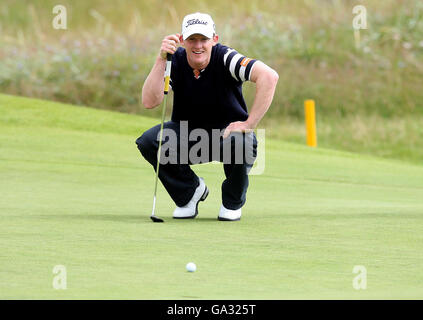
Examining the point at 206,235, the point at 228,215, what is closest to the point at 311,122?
the point at 228,215

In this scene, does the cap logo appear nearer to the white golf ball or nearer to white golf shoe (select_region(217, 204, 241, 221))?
white golf shoe (select_region(217, 204, 241, 221))

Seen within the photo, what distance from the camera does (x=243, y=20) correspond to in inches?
1000

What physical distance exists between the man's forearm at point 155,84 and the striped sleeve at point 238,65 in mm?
458

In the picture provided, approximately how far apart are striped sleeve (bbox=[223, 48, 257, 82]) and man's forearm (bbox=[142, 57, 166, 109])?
0.46 meters

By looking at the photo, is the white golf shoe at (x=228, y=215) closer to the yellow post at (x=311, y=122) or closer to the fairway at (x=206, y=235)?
the fairway at (x=206, y=235)

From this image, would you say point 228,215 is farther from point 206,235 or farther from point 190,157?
point 206,235

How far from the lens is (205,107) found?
263 inches

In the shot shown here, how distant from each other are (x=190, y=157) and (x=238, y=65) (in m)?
0.85
